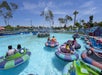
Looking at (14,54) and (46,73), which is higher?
(14,54)

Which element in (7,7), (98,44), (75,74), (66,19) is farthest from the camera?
(66,19)

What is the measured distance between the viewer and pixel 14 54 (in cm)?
566

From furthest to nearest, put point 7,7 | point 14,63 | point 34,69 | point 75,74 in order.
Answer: point 7,7
point 34,69
point 14,63
point 75,74

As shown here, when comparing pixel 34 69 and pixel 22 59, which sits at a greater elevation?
pixel 22 59

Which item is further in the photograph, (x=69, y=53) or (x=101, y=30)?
(x=101, y=30)

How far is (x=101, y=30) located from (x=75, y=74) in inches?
654

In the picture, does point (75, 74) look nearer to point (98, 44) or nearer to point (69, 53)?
point (69, 53)

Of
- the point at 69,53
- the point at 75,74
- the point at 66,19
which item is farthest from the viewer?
the point at 66,19

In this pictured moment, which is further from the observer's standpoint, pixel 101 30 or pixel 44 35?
pixel 44 35

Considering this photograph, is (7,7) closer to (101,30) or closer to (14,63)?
(101,30)

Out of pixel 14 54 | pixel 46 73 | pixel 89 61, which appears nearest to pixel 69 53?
pixel 89 61

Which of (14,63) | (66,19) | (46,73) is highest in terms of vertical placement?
(66,19)

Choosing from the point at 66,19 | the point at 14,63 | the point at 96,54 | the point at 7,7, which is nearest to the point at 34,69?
the point at 14,63

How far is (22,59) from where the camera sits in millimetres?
5637
